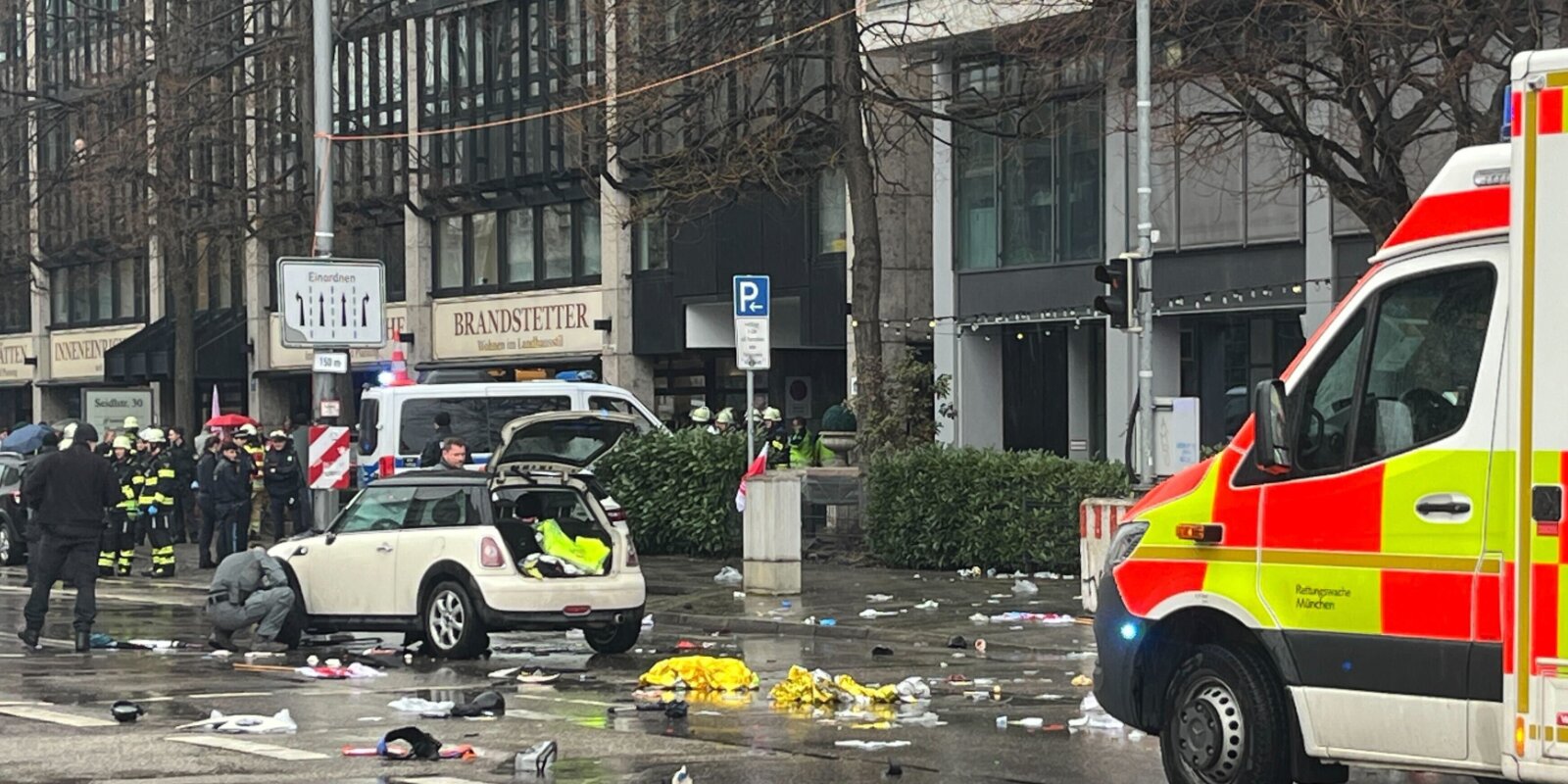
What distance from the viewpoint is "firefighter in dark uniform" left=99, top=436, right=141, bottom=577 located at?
26.9m

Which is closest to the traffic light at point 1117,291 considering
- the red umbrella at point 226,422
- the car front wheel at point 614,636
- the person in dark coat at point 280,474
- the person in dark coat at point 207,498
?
the car front wheel at point 614,636

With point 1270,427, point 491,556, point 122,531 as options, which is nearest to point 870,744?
point 1270,427

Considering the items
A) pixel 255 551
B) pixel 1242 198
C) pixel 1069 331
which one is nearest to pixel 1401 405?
pixel 255 551

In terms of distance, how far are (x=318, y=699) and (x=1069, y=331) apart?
71.1ft

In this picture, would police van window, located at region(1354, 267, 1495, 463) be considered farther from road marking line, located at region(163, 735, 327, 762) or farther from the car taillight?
the car taillight

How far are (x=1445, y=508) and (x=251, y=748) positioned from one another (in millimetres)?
6092

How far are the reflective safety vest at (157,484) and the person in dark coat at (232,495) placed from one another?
899 mm

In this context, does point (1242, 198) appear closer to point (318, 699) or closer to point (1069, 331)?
point (1069, 331)

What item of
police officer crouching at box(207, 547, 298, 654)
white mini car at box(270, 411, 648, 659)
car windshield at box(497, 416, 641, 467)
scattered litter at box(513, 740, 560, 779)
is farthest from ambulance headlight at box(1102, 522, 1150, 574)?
car windshield at box(497, 416, 641, 467)

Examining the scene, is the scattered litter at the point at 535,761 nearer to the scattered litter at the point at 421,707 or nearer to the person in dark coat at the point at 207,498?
the scattered litter at the point at 421,707

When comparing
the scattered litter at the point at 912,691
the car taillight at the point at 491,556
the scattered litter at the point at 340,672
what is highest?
the car taillight at the point at 491,556

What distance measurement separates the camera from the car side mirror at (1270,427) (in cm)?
855

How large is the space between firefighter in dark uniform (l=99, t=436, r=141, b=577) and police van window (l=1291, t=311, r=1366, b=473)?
65.3 ft

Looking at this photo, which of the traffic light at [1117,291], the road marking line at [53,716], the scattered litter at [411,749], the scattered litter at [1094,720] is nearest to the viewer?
the scattered litter at [411,749]
